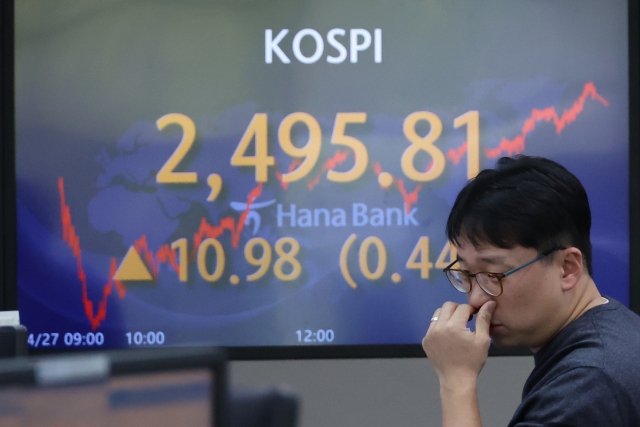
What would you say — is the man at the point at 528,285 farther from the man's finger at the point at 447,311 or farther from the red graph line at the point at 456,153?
the red graph line at the point at 456,153

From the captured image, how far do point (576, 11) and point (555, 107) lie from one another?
0.36m

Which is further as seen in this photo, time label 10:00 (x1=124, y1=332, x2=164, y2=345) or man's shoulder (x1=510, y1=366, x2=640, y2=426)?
time label 10:00 (x1=124, y1=332, x2=164, y2=345)

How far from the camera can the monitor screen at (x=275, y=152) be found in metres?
2.71

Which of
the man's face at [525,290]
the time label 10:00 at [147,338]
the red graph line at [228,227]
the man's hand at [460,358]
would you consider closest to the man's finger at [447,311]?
the man's hand at [460,358]

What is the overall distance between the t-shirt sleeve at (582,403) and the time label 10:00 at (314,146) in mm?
1584

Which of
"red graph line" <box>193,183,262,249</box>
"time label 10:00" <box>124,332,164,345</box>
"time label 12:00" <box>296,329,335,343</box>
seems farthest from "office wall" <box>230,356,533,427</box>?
"red graph line" <box>193,183,262,249</box>

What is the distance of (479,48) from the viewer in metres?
2.76

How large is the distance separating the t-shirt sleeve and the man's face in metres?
0.17

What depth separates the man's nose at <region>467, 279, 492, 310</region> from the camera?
1434 millimetres

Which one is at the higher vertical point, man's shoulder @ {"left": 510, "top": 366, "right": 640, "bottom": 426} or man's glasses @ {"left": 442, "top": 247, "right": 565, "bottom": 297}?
man's glasses @ {"left": 442, "top": 247, "right": 565, "bottom": 297}

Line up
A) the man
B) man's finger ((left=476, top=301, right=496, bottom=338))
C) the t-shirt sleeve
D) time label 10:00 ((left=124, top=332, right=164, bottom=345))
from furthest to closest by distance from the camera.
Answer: time label 10:00 ((left=124, top=332, right=164, bottom=345)) < man's finger ((left=476, top=301, right=496, bottom=338)) < the man < the t-shirt sleeve

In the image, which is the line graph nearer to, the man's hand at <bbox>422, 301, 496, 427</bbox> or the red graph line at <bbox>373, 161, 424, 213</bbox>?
the red graph line at <bbox>373, 161, 424, 213</bbox>

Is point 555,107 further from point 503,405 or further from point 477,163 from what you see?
point 503,405

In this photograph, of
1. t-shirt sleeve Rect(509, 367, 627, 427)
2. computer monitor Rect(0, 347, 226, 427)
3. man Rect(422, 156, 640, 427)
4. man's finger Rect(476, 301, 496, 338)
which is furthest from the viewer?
man's finger Rect(476, 301, 496, 338)
